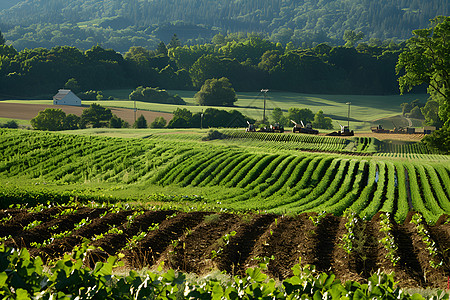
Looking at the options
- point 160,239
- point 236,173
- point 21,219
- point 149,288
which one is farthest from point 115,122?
point 149,288

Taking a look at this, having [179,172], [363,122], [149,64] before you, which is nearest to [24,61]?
[149,64]

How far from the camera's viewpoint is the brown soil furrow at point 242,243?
10.5 meters

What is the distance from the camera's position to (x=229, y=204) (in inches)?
993

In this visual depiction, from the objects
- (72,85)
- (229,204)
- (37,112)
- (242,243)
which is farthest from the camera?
(72,85)

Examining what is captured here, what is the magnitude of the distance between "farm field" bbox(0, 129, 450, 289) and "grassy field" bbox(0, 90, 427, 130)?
55622 mm

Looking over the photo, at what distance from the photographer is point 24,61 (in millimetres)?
125438

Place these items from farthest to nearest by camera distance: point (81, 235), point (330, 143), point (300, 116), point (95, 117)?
1. point (300, 116)
2. point (95, 117)
3. point (330, 143)
4. point (81, 235)

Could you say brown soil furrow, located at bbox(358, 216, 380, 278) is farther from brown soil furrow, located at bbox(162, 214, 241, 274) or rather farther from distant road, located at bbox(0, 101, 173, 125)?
distant road, located at bbox(0, 101, 173, 125)

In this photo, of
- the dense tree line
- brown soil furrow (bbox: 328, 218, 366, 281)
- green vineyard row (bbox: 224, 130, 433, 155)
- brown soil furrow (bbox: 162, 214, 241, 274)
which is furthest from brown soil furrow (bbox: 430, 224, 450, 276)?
the dense tree line

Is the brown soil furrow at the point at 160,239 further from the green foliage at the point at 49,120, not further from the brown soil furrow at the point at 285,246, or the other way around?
the green foliage at the point at 49,120

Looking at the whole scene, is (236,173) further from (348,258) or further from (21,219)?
(348,258)

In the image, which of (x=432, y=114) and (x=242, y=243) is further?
(x=432, y=114)

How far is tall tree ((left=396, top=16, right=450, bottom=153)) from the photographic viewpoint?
46.7 meters

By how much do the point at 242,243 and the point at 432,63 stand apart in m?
42.4
